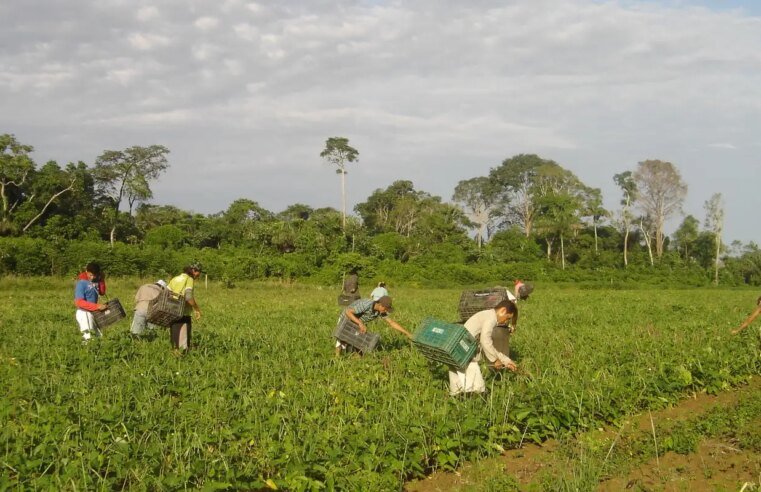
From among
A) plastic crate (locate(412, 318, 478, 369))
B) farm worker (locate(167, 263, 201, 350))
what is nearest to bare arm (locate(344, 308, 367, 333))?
farm worker (locate(167, 263, 201, 350))

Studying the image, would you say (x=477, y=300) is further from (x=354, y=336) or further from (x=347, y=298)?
(x=347, y=298)

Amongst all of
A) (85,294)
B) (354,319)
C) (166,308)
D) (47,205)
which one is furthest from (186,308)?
(47,205)

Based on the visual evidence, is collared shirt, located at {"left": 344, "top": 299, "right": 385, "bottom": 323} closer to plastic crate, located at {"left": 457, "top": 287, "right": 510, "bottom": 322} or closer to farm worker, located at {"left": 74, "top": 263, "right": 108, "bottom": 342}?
plastic crate, located at {"left": 457, "top": 287, "right": 510, "bottom": 322}

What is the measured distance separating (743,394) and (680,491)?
12.9ft

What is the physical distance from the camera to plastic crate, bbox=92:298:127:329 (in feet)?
38.5

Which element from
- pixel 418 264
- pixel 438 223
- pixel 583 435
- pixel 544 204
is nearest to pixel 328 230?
pixel 418 264

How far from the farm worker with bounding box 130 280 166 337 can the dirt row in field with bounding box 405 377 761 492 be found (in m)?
7.26

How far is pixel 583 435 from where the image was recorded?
702cm

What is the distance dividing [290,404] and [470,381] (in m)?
1.99

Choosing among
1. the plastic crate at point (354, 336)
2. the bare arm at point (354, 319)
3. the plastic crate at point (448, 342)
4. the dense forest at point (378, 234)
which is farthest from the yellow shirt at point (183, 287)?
the dense forest at point (378, 234)

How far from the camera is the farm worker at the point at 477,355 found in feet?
25.5

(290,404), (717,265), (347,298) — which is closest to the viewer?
(290,404)

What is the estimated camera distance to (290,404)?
729 cm

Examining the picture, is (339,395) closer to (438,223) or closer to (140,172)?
(140,172)
